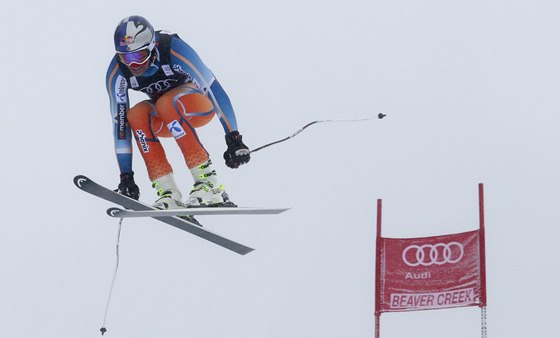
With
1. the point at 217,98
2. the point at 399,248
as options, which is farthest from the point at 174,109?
the point at 399,248

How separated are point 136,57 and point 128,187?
1.31 metres

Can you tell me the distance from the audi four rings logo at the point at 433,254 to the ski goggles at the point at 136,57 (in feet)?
16.5

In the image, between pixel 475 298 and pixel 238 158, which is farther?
pixel 475 298

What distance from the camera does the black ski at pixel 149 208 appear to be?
707 inches

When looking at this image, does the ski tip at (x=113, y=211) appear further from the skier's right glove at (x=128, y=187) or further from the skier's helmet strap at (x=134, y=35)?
the skier's helmet strap at (x=134, y=35)

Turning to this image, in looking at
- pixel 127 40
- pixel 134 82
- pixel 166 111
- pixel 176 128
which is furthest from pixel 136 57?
pixel 176 128

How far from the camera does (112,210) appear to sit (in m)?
18.2

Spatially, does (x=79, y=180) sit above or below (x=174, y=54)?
below

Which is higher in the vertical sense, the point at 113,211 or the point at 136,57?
the point at 136,57

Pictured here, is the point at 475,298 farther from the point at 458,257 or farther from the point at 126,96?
the point at 126,96

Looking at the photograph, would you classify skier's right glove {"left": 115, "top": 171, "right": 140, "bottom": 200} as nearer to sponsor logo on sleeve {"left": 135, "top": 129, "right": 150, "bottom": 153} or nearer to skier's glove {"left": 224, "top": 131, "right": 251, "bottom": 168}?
sponsor logo on sleeve {"left": 135, "top": 129, "right": 150, "bottom": 153}

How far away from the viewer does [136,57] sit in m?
18.3

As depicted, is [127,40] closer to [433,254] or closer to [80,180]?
[80,180]

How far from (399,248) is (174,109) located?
456 centimetres
